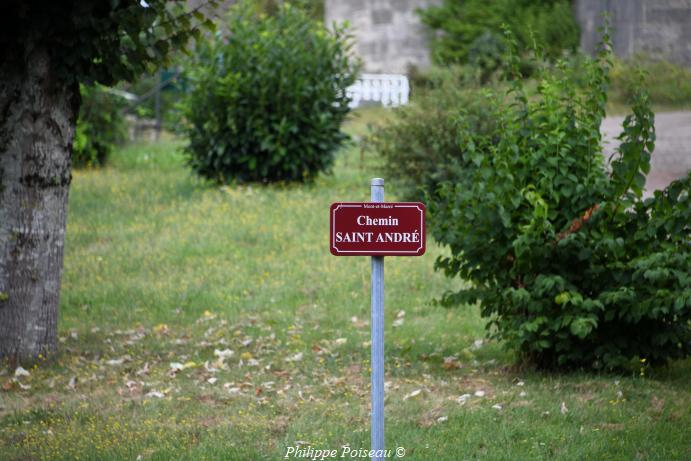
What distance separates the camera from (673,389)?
683cm

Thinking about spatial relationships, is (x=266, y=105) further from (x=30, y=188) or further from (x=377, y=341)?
(x=377, y=341)

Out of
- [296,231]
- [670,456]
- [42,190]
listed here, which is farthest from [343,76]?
[670,456]

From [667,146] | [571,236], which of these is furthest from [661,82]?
[571,236]

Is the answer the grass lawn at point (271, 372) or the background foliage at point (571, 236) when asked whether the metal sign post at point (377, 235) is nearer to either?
the grass lawn at point (271, 372)

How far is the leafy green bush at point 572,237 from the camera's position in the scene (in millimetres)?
6770

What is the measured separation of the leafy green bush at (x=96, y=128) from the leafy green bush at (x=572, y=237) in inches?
458

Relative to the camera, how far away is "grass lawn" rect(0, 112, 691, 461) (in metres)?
5.91

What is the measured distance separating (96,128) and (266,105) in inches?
182

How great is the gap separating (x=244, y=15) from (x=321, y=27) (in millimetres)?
1182

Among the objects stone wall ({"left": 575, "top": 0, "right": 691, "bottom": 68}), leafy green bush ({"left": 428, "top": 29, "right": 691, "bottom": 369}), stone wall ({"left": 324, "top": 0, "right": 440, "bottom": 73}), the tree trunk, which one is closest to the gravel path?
stone wall ({"left": 575, "top": 0, "right": 691, "bottom": 68})

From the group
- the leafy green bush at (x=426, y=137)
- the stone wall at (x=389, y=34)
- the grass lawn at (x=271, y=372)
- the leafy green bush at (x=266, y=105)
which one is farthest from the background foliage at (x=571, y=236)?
the stone wall at (x=389, y=34)

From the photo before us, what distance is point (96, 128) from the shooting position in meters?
18.3

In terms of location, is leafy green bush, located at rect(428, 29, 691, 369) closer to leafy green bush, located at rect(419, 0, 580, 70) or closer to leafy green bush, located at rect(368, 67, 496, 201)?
leafy green bush, located at rect(368, 67, 496, 201)

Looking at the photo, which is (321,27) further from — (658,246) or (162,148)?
(658,246)
